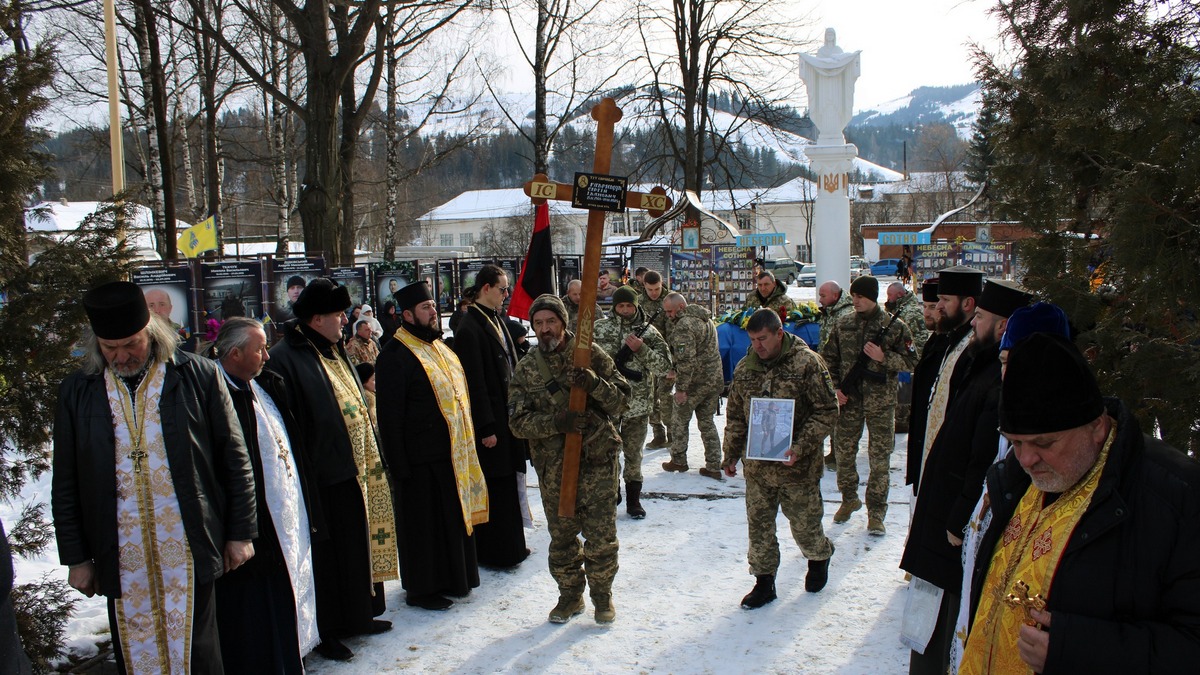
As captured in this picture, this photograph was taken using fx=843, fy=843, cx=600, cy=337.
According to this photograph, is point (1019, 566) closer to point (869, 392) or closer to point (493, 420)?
point (493, 420)

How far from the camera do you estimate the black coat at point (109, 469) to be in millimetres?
3377

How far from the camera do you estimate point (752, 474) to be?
16.9 feet

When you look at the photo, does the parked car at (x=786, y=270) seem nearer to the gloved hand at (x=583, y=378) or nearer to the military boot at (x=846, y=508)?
the military boot at (x=846, y=508)

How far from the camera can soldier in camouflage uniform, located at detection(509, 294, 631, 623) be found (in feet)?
15.8

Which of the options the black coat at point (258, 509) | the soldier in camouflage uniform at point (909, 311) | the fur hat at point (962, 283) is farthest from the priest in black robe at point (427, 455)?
the soldier in camouflage uniform at point (909, 311)

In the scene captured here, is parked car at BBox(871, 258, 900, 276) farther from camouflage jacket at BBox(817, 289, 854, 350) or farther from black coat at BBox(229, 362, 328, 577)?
black coat at BBox(229, 362, 328, 577)

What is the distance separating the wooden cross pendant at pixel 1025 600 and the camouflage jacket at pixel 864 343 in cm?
494

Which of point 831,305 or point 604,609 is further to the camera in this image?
point 831,305

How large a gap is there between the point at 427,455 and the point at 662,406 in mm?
4511

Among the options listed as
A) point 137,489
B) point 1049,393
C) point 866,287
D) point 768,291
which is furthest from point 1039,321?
point 768,291

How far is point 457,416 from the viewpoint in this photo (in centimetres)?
531

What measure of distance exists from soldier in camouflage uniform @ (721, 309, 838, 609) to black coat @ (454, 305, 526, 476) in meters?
1.68

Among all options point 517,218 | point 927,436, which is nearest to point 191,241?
point 927,436

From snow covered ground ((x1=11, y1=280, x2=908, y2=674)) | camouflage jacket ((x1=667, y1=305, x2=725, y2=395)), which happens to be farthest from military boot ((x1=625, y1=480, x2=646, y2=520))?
camouflage jacket ((x1=667, y1=305, x2=725, y2=395))
